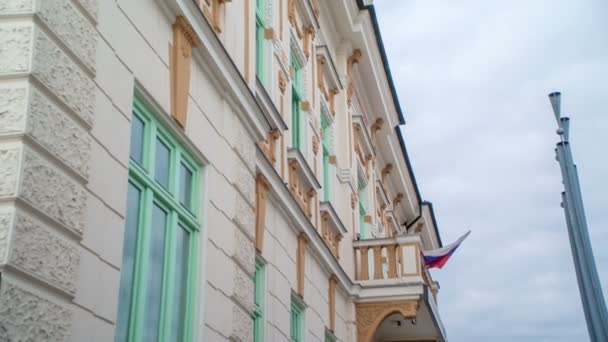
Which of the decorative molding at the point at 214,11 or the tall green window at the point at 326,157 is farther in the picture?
the tall green window at the point at 326,157

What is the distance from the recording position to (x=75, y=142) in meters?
5.11

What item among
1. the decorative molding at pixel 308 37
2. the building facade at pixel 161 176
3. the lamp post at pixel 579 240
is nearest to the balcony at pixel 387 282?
the building facade at pixel 161 176

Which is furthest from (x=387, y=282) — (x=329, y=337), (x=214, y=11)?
(x=214, y=11)

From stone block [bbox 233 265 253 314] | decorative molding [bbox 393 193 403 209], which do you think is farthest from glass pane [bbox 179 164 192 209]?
decorative molding [bbox 393 193 403 209]

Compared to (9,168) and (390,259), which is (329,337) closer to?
(390,259)

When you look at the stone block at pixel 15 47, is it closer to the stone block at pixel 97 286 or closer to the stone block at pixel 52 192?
the stone block at pixel 52 192

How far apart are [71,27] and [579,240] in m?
6.26

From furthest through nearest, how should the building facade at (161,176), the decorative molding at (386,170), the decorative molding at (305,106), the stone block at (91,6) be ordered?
the decorative molding at (386,170) < the decorative molding at (305,106) < the stone block at (91,6) < the building facade at (161,176)

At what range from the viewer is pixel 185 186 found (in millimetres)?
7461

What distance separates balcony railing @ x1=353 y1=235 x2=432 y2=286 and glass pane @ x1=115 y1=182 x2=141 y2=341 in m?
11.0

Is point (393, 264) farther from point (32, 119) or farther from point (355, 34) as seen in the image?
point (32, 119)

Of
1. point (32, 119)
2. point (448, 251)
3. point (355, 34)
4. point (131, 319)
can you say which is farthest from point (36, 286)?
point (448, 251)

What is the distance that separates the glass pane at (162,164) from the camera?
6895mm

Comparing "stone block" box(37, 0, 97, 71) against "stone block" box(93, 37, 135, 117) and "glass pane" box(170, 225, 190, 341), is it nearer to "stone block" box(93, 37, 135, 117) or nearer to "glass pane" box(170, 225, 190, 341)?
"stone block" box(93, 37, 135, 117)
